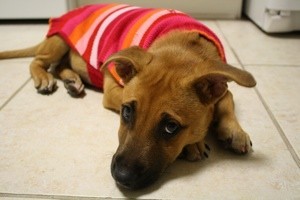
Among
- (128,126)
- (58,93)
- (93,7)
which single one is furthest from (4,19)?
(128,126)

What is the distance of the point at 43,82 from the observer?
1.93 metres

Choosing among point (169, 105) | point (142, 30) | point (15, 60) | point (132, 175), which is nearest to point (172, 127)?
point (169, 105)

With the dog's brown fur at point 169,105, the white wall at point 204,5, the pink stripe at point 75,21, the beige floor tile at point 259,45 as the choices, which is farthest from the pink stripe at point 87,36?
the white wall at point 204,5

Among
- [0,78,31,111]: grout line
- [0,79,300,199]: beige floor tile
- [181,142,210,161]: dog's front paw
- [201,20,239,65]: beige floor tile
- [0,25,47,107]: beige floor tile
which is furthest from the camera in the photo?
[201,20,239,65]: beige floor tile

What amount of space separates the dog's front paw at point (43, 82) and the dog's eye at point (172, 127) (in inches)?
37.3

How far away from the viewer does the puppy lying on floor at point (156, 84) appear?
3.80 feet

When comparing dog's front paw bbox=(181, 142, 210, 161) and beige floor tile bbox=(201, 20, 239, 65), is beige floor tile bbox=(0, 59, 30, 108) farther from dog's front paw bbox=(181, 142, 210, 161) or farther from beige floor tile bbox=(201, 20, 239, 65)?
beige floor tile bbox=(201, 20, 239, 65)

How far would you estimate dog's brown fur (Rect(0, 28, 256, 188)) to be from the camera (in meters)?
1.14

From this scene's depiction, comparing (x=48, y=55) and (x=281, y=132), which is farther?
(x=48, y=55)

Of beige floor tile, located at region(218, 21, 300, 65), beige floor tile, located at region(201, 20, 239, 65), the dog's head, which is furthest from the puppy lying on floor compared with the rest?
beige floor tile, located at region(218, 21, 300, 65)

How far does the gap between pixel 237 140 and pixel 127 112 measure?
46 centimetres

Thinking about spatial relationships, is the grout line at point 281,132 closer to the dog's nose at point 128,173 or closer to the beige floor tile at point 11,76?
the dog's nose at point 128,173

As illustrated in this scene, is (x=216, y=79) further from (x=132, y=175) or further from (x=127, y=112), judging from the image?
(x=132, y=175)

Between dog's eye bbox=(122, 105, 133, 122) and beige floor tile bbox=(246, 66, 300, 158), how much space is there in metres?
0.69
